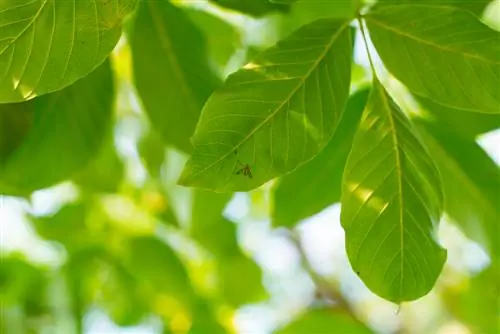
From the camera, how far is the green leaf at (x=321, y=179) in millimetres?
978

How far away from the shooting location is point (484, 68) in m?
0.78

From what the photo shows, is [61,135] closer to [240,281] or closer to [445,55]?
[445,55]

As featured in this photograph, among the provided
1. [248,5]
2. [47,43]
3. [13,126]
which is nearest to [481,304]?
[248,5]

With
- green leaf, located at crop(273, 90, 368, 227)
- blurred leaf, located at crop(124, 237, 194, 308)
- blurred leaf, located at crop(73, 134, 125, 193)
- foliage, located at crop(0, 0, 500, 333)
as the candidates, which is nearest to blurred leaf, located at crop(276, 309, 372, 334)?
foliage, located at crop(0, 0, 500, 333)

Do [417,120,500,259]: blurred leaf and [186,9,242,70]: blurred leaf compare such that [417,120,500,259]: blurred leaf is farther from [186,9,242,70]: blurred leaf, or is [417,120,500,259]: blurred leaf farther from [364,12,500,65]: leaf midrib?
[186,9,242,70]: blurred leaf

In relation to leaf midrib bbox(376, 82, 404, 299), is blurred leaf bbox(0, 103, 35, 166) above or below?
above

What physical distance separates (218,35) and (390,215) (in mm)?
641

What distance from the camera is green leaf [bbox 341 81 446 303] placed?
762 mm

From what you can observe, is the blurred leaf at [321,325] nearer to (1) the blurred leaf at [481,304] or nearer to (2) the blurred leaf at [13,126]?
(1) the blurred leaf at [481,304]

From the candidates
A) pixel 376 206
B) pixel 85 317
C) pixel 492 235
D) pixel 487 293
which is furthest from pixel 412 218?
pixel 85 317

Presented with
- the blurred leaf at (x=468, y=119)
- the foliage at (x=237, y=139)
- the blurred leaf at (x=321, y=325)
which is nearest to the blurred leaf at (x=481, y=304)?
the foliage at (x=237, y=139)

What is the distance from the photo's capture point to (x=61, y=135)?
0.95m

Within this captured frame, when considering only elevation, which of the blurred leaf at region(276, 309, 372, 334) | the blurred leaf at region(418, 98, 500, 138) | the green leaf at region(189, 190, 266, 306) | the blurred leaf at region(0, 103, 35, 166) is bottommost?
the blurred leaf at region(276, 309, 372, 334)

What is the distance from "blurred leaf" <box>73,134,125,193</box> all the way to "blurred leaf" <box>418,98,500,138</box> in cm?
58
